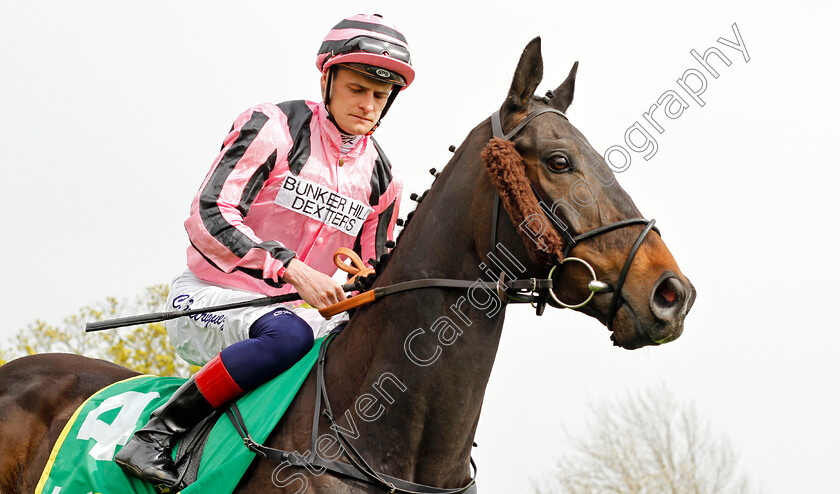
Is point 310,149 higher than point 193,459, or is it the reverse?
point 310,149

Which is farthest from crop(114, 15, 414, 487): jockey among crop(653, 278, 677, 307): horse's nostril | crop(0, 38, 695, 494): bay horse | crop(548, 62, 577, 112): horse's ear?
crop(653, 278, 677, 307): horse's nostril

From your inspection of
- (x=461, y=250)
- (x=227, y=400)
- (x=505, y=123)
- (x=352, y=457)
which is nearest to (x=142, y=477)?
(x=227, y=400)

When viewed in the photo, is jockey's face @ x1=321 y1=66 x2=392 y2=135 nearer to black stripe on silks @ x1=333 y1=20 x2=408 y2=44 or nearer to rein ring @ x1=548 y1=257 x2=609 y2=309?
black stripe on silks @ x1=333 y1=20 x2=408 y2=44

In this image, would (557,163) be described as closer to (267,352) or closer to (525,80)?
(525,80)

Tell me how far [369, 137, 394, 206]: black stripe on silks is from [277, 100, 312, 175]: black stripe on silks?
45 centimetres

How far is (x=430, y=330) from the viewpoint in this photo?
130 inches

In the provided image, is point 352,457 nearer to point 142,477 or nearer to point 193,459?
point 193,459

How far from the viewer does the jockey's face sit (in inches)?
165

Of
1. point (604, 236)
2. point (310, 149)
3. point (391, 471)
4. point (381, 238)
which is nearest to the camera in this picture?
point (604, 236)

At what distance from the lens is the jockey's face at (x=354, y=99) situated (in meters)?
4.18

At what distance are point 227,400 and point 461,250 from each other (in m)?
1.25

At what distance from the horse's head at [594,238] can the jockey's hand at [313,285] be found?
0.91 meters

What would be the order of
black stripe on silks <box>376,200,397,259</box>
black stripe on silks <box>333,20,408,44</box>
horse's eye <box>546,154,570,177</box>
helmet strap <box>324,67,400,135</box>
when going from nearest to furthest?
horse's eye <box>546,154,570,177</box> < black stripe on silks <box>333,20,408,44</box> < helmet strap <box>324,67,400,135</box> < black stripe on silks <box>376,200,397,259</box>

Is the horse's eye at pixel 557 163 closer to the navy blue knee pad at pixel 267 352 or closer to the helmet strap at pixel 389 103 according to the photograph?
the navy blue knee pad at pixel 267 352
